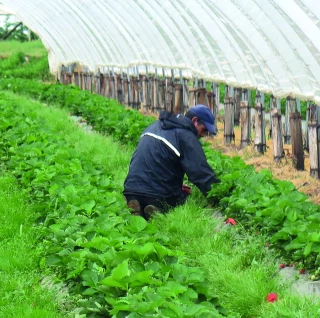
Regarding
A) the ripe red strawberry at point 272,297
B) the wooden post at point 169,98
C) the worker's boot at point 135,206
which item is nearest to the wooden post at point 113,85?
the wooden post at point 169,98

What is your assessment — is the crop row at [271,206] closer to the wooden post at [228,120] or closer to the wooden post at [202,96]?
the wooden post at [228,120]

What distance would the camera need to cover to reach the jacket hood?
681cm

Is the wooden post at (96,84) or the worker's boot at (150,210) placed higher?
the wooden post at (96,84)

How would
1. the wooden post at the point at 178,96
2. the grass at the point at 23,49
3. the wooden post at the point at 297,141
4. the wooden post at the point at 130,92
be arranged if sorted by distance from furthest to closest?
the grass at the point at 23,49, the wooden post at the point at 130,92, the wooden post at the point at 178,96, the wooden post at the point at 297,141

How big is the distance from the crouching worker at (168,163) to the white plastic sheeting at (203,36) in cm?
183

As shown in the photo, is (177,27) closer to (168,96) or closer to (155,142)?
(168,96)

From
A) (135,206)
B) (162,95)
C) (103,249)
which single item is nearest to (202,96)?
(162,95)

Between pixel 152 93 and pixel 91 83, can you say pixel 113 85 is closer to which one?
pixel 91 83

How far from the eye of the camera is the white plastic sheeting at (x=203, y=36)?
348 inches

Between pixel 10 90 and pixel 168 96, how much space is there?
306 inches

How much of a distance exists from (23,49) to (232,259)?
32.0m

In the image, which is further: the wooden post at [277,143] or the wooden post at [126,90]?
the wooden post at [126,90]

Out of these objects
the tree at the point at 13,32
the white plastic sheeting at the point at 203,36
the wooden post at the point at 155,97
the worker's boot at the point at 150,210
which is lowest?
the worker's boot at the point at 150,210

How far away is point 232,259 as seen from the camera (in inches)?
217
